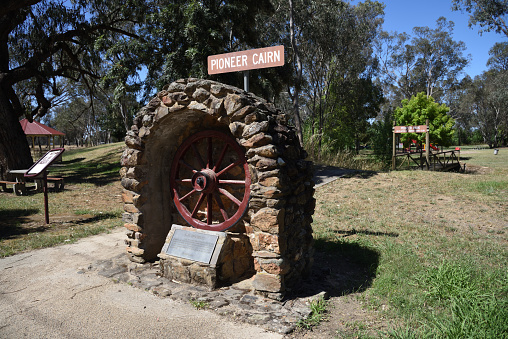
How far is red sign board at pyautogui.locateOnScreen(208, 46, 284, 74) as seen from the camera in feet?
14.5

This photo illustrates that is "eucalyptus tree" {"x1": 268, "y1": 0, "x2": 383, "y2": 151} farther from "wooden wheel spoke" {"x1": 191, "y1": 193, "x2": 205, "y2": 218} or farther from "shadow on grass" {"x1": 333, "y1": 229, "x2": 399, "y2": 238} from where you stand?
"wooden wheel spoke" {"x1": 191, "y1": 193, "x2": 205, "y2": 218}

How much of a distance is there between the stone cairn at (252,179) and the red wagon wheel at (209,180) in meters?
0.22

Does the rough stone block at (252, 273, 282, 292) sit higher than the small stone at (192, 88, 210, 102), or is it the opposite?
the small stone at (192, 88, 210, 102)

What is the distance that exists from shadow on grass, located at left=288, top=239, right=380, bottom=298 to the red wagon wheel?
1342 mm

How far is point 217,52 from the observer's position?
11.6m

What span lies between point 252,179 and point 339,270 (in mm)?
2074

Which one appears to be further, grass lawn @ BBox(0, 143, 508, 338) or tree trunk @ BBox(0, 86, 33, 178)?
tree trunk @ BBox(0, 86, 33, 178)

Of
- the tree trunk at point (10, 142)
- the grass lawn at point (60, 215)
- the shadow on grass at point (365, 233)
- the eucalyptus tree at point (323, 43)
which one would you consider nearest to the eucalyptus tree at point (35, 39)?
the tree trunk at point (10, 142)

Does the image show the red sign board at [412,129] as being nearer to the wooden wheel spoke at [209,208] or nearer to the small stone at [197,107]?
the wooden wheel spoke at [209,208]

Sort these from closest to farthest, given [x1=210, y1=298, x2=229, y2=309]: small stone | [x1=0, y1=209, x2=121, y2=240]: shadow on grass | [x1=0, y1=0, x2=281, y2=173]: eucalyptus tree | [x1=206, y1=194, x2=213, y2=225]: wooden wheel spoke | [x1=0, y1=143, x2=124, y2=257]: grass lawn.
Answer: [x1=210, y1=298, x2=229, y2=309]: small stone → [x1=206, y1=194, x2=213, y2=225]: wooden wheel spoke → [x1=0, y1=143, x2=124, y2=257]: grass lawn → [x1=0, y1=209, x2=121, y2=240]: shadow on grass → [x1=0, y1=0, x2=281, y2=173]: eucalyptus tree

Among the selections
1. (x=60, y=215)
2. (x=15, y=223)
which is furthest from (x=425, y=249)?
(x=15, y=223)

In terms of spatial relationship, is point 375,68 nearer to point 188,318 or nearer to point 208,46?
point 208,46

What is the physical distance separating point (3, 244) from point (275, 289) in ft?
18.2

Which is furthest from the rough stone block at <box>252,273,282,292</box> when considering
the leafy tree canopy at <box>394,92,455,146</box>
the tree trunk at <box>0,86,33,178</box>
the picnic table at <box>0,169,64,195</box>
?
the leafy tree canopy at <box>394,92,455,146</box>
